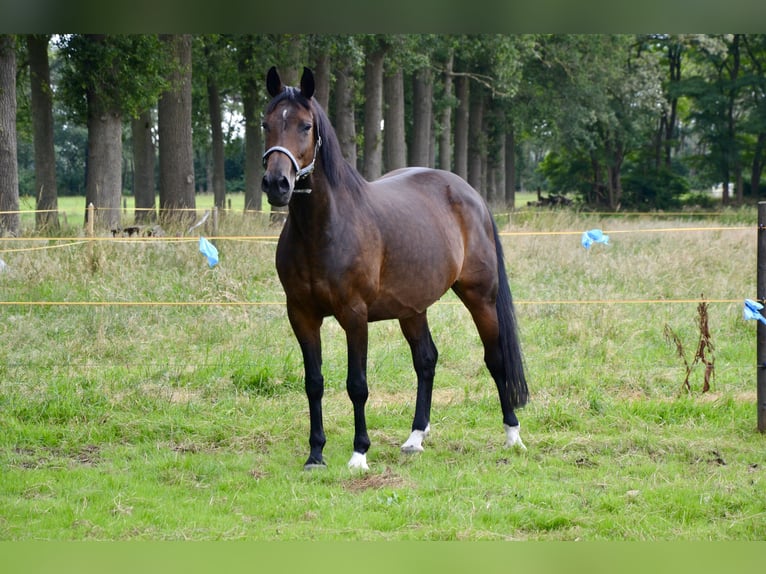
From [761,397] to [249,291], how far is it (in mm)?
6075

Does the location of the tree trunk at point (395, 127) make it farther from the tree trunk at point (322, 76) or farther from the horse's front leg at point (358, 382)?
the horse's front leg at point (358, 382)

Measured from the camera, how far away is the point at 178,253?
37.0 feet

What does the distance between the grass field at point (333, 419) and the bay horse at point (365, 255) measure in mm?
560

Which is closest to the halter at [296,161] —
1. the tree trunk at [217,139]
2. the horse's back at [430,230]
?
the horse's back at [430,230]

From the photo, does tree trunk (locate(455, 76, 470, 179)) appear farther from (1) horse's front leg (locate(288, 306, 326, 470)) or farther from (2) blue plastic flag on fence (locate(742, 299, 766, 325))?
(1) horse's front leg (locate(288, 306, 326, 470))

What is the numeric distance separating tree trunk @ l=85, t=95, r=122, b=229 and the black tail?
10.3 m

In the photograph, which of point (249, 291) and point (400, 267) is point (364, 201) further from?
point (249, 291)

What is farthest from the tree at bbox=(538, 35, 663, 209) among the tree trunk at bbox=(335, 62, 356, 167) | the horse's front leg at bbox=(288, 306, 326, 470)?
the horse's front leg at bbox=(288, 306, 326, 470)

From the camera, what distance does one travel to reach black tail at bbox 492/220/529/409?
6.41 m

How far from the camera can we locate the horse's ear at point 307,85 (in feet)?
16.4

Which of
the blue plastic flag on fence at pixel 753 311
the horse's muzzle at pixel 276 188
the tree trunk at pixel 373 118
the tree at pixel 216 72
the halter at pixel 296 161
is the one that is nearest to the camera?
the horse's muzzle at pixel 276 188

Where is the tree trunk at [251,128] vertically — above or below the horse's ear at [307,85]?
above

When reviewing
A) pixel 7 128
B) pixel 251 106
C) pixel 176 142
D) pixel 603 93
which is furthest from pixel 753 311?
pixel 603 93

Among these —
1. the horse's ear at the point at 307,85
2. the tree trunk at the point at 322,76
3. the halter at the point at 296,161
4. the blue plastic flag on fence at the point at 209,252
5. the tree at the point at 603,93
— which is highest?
the tree at the point at 603,93
